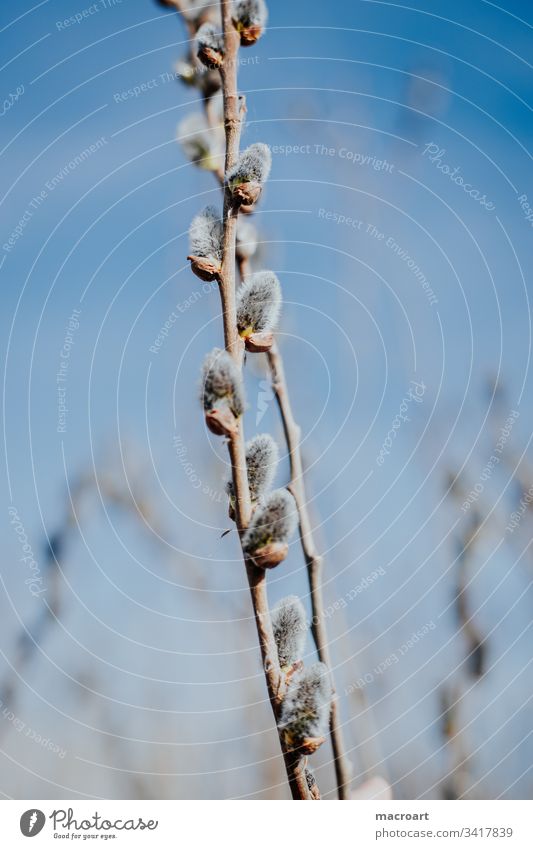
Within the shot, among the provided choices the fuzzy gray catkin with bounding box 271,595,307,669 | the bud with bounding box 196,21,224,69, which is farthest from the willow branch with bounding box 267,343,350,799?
the bud with bounding box 196,21,224,69

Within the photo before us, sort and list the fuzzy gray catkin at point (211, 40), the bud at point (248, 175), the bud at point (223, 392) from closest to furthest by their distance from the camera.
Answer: the bud at point (223, 392)
the bud at point (248, 175)
the fuzzy gray catkin at point (211, 40)

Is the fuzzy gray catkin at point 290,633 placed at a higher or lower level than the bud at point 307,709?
higher

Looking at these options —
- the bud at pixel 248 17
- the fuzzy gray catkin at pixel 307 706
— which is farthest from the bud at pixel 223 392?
the bud at pixel 248 17

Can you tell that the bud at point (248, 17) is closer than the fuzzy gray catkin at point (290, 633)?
No

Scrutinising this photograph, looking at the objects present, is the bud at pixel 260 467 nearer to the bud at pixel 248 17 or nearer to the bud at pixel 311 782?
the bud at pixel 311 782

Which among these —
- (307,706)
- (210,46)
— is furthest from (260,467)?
(210,46)

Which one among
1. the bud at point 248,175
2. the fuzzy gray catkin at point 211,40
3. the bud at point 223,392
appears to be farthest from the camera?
the fuzzy gray catkin at point 211,40

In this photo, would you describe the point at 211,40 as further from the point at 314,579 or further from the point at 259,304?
the point at 314,579
